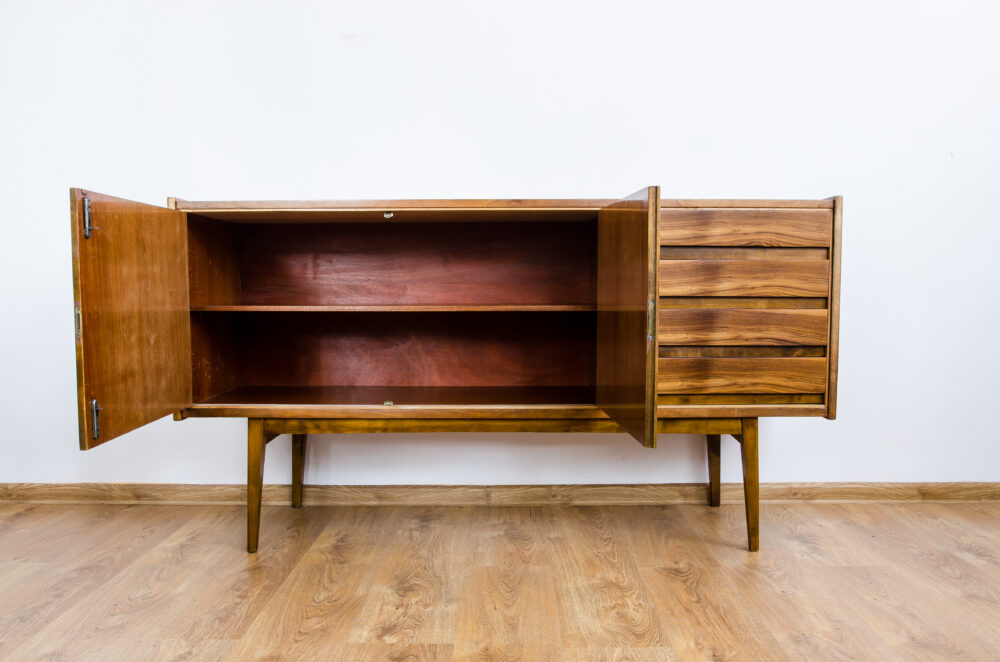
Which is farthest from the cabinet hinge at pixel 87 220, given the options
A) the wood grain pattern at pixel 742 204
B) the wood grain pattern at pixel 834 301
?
the wood grain pattern at pixel 834 301

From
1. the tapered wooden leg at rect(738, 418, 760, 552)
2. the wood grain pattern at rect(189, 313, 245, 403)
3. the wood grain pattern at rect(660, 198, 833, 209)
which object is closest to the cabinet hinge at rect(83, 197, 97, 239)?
the wood grain pattern at rect(189, 313, 245, 403)

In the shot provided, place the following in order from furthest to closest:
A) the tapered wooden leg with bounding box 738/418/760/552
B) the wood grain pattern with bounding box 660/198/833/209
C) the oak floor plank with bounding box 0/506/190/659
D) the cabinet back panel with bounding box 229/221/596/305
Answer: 1. the cabinet back panel with bounding box 229/221/596/305
2. the tapered wooden leg with bounding box 738/418/760/552
3. the wood grain pattern with bounding box 660/198/833/209
4. the oak floor plank with bounding box 0/506/190/659

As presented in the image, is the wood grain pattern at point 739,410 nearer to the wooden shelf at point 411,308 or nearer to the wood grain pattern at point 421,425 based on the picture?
the wood grain pattern at point 421,425

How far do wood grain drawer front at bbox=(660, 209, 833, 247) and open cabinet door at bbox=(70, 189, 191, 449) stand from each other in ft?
4.20

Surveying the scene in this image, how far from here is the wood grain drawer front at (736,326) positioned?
151 cm

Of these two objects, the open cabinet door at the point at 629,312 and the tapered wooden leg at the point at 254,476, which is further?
the tapered wooden leg at the point at 254,476

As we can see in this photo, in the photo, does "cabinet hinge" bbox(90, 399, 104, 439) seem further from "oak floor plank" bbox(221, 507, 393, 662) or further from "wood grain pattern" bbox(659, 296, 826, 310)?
"wood grain pattern" bbox(659, 296, 826, 310)

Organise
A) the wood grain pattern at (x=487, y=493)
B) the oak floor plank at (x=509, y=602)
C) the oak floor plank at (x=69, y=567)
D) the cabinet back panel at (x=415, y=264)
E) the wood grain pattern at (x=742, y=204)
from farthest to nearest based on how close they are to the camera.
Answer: the wood grain pattern at (x=487, y=493)
the cabinet back panel at (x=415, y=264)
the wood grain pattern at (x=742, y=204)
the oak floor plank at (x=69, y=567)
the oak floor plank at (x=509, y=602)

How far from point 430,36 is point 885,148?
5.21ft

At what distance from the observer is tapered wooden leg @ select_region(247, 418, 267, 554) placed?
164 centimetres

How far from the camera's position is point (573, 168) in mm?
2006

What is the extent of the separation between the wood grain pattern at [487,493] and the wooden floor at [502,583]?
0.05m

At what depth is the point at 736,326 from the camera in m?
1.52

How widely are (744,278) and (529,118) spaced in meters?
0.93
